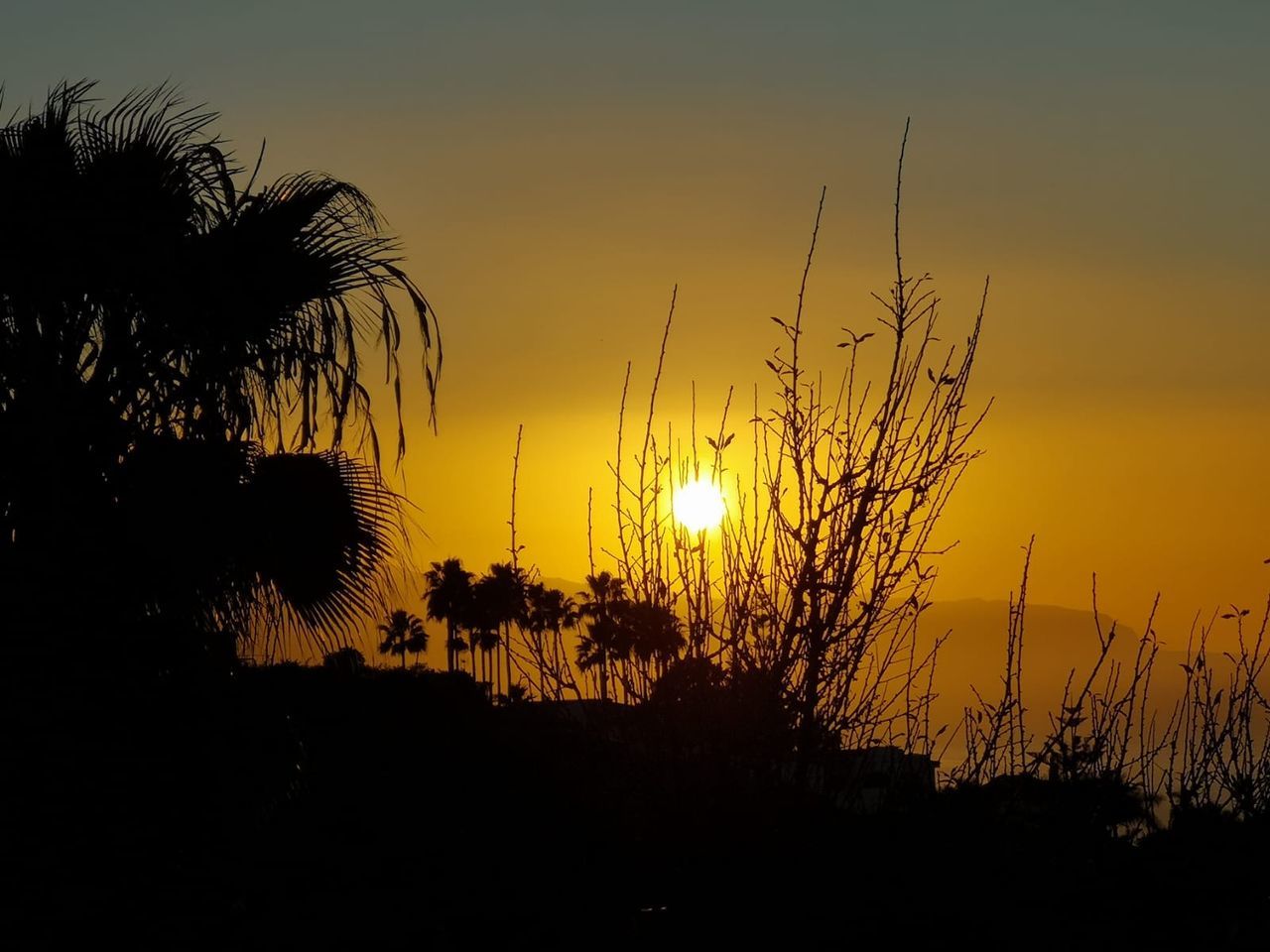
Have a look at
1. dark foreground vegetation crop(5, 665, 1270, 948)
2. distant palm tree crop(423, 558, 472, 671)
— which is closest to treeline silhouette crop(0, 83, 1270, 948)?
dark foreground vegetation crop(5, 665, 1270, 948)

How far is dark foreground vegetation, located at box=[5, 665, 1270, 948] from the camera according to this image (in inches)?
224

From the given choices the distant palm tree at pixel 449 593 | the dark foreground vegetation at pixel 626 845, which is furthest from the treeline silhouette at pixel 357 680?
the distant palm tree at pixel 449 593

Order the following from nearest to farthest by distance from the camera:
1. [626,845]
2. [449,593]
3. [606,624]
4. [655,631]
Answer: [606,624] < [655,631] < [626,845] < [449,593]

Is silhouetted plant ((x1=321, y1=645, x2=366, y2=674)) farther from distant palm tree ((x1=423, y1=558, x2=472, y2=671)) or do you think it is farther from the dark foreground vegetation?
distant palm tree ((x1=423, y1=558, x2=472, y2=671))

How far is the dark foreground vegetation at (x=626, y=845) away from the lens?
569 centimetres

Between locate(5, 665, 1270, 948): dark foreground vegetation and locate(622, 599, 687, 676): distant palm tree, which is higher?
locate(622, 599, 687, 676): distant palm tree

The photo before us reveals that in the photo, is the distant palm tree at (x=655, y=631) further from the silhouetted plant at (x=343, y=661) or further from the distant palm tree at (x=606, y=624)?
the silhouetted plant at (x=343, y=661)

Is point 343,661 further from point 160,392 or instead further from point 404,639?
point 404,639

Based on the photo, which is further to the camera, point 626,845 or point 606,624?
point 626,845

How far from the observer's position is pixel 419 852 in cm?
1071

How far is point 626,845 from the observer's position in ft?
23.3

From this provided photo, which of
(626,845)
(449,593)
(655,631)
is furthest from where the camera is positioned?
(449,593)

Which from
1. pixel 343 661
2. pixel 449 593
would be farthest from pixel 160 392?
pixel 449 593

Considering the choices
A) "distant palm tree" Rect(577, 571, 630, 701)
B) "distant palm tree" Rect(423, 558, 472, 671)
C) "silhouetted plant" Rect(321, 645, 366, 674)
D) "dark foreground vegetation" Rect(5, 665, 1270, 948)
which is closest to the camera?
"distant palm tree" Rect(577, 571, 630, 701)
